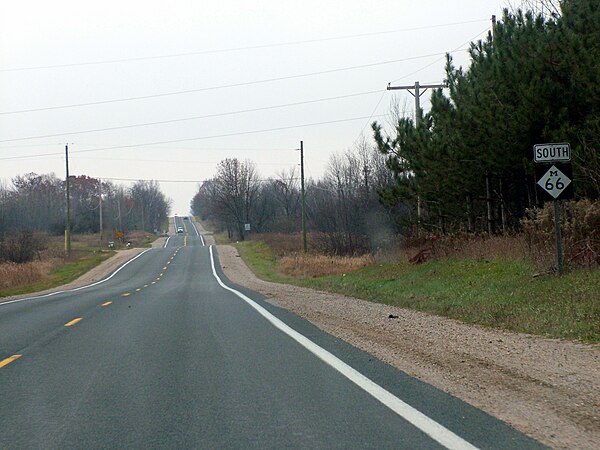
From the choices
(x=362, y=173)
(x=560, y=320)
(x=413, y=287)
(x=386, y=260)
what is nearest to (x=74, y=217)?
(x=362, y=173)

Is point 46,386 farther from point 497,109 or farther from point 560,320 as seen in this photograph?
point 497,109

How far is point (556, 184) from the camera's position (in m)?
16.9

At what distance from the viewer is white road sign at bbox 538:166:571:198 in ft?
55.4

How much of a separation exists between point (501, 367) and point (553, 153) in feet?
28.3

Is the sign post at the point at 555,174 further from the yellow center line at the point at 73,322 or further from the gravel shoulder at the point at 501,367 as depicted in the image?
the yellow center line at the point at 73,322

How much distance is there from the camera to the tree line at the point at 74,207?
332ft

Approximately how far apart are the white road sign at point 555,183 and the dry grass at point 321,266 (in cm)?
2224

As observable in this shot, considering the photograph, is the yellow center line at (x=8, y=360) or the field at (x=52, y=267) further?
the field at (x=52, y=267)

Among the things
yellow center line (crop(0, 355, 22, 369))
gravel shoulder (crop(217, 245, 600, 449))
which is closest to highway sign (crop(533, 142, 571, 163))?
gravel shoulder (crop(217, 245, 600, 449))

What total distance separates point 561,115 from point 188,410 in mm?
16637

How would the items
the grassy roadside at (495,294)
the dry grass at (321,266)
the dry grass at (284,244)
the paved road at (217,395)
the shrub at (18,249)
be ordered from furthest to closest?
the dry grass at (284,244), the shrub at (18,249), the dry grass at (321,266), the grassy roadside at (495,294), the paved road at (217,395)

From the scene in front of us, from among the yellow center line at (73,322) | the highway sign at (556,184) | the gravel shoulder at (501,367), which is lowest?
the yellow center line at (73,322)

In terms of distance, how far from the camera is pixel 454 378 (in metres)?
9.14

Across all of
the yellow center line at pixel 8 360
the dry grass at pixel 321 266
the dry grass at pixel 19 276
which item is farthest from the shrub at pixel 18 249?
the yellow center line at pixel 8 360
